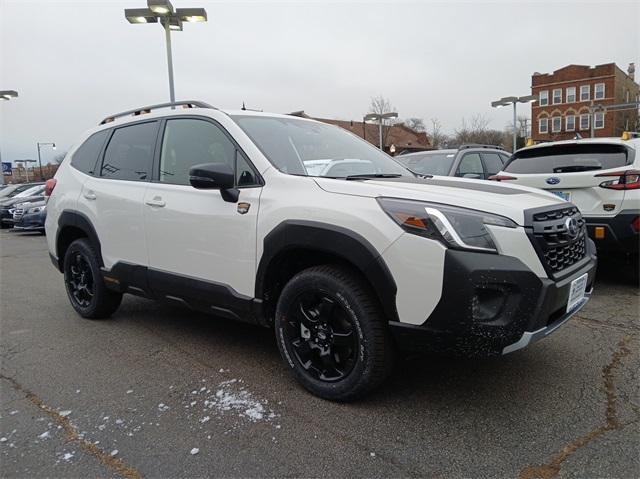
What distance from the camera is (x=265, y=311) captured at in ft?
10.3

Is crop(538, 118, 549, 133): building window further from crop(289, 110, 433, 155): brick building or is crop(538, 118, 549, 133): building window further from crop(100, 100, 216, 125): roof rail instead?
crop(100, 100, 216, 125): roof rail

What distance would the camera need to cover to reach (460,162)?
768 cm

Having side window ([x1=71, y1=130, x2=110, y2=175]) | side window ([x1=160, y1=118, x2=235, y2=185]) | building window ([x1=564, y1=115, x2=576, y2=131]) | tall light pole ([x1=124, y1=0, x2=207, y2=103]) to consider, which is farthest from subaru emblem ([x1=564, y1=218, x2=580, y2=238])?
building window ([x1=564, y1=115, x2=576, y2=131])

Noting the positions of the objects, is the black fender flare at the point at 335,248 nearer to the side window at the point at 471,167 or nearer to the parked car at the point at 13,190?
the side window at the point at 471,167

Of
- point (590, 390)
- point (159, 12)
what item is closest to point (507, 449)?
point (590, 390)

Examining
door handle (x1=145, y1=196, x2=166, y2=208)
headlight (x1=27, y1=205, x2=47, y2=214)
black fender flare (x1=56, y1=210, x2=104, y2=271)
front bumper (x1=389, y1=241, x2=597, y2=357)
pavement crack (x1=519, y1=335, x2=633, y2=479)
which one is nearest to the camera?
pavement crack (x1=519, y1=335, x2=633, y2=479)

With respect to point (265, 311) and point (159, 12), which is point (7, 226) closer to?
point (159, 12)

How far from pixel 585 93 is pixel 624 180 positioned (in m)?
A: 59.6

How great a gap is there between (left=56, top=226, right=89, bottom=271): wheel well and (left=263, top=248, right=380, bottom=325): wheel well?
8.25 feet

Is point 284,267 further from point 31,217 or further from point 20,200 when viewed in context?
point 20,200

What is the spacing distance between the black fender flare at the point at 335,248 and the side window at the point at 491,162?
6.24 metres

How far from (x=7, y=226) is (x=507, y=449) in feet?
65.3

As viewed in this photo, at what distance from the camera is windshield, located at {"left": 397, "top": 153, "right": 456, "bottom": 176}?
7590 millimetres

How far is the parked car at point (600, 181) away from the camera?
4.75 metres
